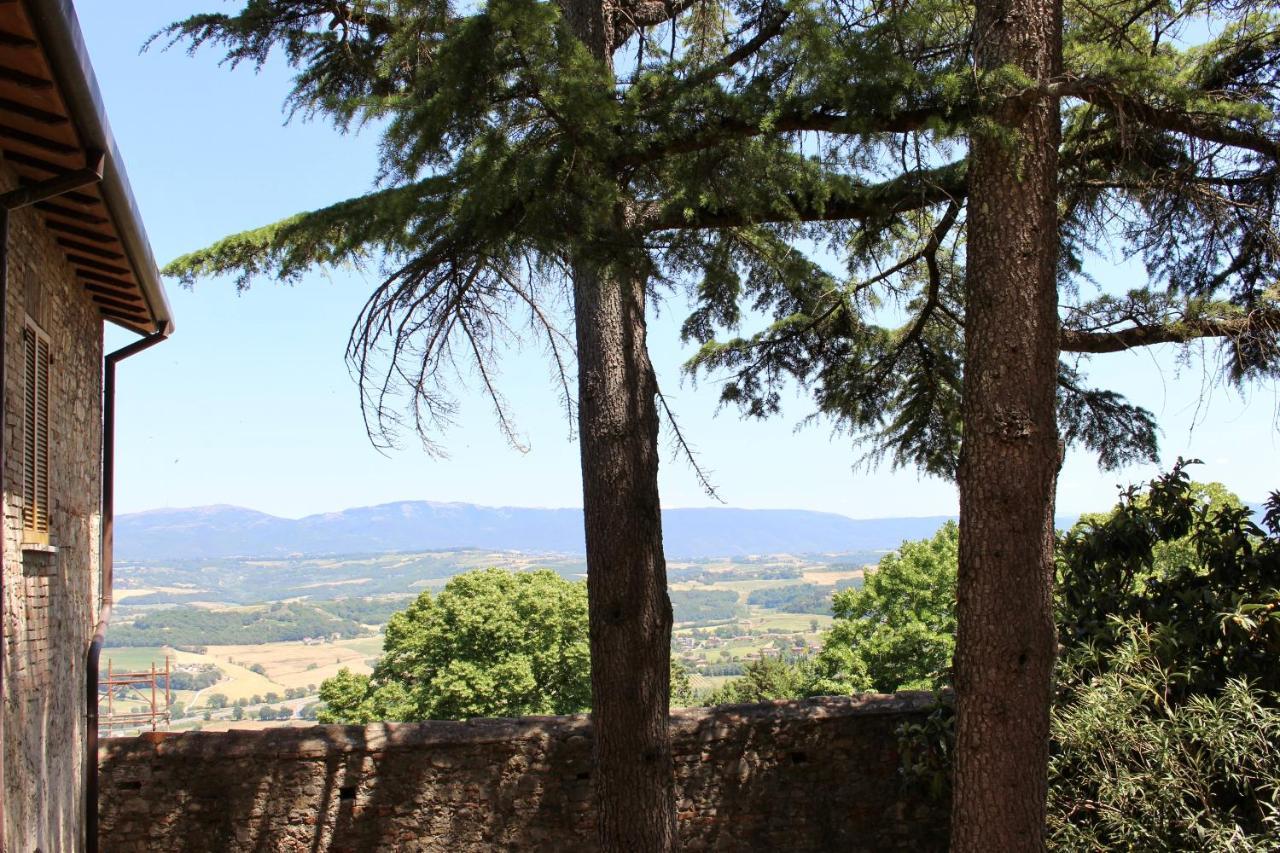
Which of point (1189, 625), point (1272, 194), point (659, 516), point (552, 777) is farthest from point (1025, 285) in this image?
point (552, 777)

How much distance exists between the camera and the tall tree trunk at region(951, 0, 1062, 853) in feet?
15.5

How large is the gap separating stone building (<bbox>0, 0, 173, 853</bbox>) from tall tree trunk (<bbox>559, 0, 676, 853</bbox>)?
2500mm

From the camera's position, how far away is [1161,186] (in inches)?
211

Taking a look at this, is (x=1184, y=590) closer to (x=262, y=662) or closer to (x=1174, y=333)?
(x=1174, y=333)

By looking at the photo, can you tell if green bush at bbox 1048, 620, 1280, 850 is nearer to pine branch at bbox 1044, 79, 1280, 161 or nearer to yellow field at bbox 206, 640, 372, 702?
pine branch at bbox 1044, 79, 1280, 161

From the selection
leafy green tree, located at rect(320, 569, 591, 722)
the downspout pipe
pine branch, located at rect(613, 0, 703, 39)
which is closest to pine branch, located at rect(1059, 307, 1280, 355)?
pine branch, located at rect(613, 0, 703, 39)

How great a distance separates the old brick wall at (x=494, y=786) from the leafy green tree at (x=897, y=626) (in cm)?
1504

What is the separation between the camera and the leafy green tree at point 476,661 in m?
25.1

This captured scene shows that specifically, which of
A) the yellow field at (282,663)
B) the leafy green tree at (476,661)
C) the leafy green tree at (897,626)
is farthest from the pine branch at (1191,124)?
the yellow field at (282,663)

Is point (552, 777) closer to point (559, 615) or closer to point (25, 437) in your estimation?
point (25, 437)

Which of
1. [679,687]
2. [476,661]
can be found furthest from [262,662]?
[679,687]

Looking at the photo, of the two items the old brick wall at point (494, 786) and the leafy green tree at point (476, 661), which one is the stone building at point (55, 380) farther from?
the leafy green tree at point (476, 661)

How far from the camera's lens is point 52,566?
5254 millimetres

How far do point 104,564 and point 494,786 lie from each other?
10.2ft
